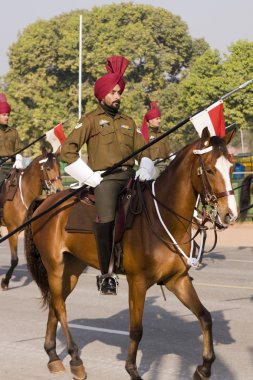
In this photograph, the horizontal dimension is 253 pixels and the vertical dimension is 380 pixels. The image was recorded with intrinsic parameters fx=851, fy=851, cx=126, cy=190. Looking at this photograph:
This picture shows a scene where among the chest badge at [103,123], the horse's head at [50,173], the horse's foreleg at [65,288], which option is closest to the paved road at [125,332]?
the horse's foreleg at [65,288]

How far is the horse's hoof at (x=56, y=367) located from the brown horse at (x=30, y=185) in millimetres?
6329

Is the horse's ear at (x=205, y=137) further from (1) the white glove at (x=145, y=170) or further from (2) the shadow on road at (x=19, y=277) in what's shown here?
(2) the shadow on road at (x=19, y=277)

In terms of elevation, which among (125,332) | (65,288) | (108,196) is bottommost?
(125,332)

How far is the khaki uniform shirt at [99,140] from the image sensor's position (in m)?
7.78

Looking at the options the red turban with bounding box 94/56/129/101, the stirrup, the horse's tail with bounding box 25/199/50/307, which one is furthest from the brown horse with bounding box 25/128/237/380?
the red turban with bounding box 94/56/129/101

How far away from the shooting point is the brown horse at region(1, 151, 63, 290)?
1434 cm

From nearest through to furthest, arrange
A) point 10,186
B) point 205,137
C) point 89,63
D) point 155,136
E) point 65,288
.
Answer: point 205,137
point 65,288
point 10,186
point 155,136
point 89,63

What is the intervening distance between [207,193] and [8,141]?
858 centimetres

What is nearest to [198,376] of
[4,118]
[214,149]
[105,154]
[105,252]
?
[105,252]

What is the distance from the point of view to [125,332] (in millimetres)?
9516

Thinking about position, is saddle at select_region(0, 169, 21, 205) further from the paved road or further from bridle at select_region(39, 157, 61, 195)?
the paved road

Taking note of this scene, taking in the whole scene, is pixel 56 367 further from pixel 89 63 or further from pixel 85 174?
pixel 89 63

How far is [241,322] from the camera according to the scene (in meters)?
10.0

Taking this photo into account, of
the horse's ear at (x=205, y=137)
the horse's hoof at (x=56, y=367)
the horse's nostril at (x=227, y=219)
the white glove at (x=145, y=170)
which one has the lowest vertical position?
the horse's hoof at (x=56, y=367)
